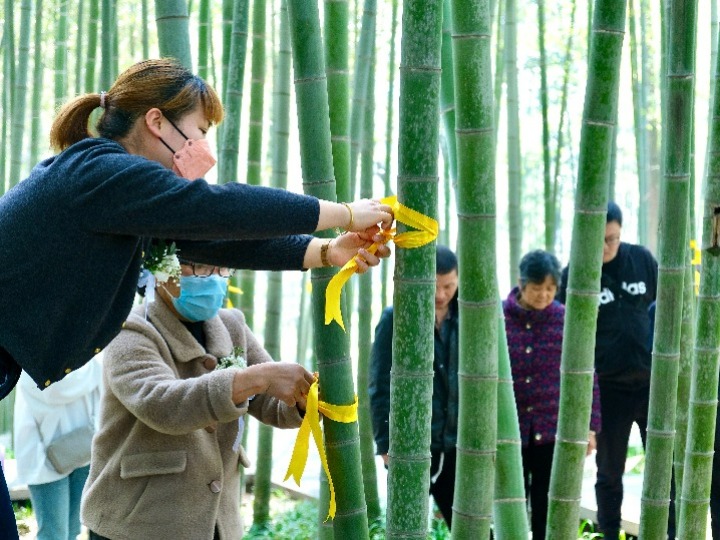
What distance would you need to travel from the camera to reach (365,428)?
4938 mm

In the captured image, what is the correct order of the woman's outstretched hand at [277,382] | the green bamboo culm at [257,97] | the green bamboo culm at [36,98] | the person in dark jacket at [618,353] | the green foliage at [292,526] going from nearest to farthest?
the woman's outstretched hand at [277,382], the person in dark jacket at [618,353], the green bamboo culm at [257,97], the green foliage at [292,526], the green bamboo culm at [36,98]

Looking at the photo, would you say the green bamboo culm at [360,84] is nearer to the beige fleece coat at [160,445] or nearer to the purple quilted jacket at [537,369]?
the purple quilted jacket at [537,369]

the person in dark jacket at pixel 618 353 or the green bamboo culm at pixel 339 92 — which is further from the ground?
the green bamboo culm at pixel 339 92

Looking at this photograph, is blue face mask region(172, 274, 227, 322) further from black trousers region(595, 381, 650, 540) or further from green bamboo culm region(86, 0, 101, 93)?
green bamboo culm region(86, 0, 101, 93)

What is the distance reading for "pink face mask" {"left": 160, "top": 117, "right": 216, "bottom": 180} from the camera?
1.82 meters

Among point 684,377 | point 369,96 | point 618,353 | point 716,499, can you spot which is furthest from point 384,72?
point 684,377

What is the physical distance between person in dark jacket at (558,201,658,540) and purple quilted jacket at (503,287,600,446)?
0.22 meters

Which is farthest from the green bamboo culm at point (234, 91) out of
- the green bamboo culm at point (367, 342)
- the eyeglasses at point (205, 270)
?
the green bamboo culm at point (367, 342)

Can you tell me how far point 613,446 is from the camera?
432 centimetres

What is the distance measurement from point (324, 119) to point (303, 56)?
11 cm

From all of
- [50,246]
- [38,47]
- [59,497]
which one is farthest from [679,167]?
[38,47]

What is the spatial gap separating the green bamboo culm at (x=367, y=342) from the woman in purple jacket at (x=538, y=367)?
93cm

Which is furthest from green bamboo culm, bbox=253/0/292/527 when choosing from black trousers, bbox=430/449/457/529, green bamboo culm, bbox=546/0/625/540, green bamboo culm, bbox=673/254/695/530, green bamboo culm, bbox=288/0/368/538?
green bamboo culm, bbox=288/0/368/538

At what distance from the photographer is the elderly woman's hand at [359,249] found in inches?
70.3
